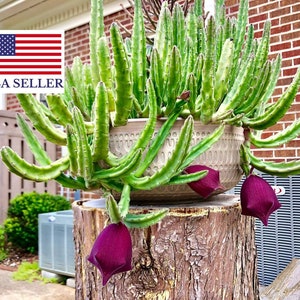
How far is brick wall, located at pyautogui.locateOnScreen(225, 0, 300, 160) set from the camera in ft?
13.8

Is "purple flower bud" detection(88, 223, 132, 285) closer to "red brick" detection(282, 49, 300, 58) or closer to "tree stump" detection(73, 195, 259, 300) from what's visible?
"tree stump" detection(73, 195, 259, 300)

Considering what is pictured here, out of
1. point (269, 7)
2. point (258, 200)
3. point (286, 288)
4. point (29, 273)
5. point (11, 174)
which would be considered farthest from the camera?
point (11, 174)

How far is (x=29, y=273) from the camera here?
518cm

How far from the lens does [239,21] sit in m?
1.51

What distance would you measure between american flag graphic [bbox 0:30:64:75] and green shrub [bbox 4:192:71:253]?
12.1ft

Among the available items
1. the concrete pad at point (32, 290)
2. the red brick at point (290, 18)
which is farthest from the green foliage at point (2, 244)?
the red brick at point (290, 18)

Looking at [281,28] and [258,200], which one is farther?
[281,28]

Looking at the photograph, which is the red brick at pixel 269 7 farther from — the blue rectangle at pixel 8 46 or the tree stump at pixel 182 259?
the tree stump at pixel 182 259

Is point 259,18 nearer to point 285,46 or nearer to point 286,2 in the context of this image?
point 286,2

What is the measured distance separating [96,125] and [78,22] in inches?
246

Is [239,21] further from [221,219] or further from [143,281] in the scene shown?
[143,281]

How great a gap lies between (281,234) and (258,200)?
2663mm

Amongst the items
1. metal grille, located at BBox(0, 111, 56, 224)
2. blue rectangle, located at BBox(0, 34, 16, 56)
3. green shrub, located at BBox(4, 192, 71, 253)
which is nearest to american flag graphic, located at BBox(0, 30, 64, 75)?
blue rectangle, located at BBox(0, 34, 16, 56)

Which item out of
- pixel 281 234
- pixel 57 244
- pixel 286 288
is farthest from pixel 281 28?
pixel 57 244
